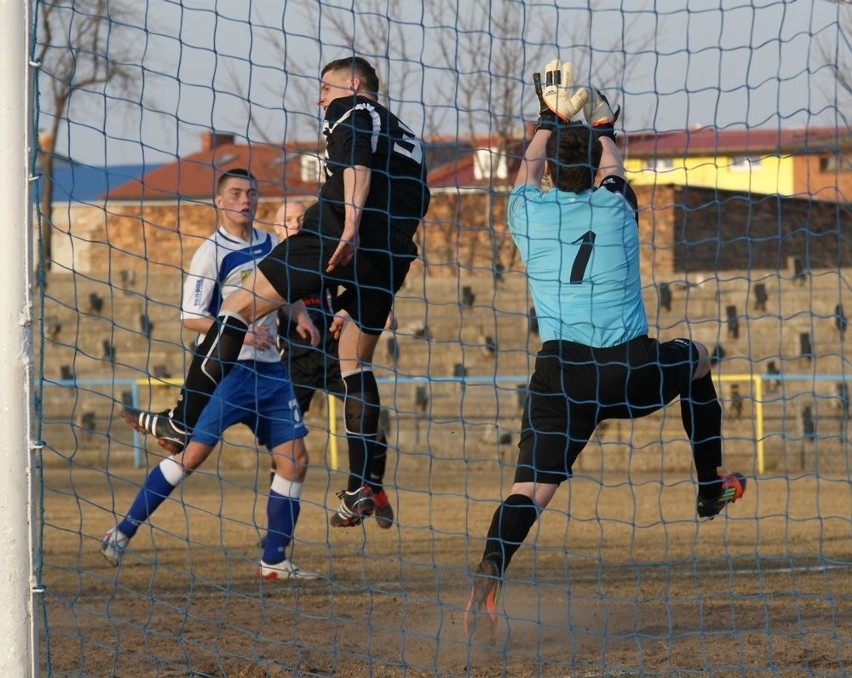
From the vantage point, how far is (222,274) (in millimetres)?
7277

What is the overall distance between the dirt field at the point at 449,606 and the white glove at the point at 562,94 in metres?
1.61

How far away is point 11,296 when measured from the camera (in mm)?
4262

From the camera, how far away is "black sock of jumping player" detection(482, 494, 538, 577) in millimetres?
5355

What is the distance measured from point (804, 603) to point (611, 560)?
6.24 ft

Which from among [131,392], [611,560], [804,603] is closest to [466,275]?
[131,392]

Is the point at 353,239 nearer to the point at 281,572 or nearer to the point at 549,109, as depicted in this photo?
the point at 549,109

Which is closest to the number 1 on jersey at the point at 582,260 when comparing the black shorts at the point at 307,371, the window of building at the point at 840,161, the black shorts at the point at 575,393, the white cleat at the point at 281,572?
the black shorts at the point at 575,393

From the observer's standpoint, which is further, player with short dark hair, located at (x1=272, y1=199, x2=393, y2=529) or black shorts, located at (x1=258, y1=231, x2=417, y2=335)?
player with short dark hair, located at (x1=272, y1=199, x2=393, y2=529)

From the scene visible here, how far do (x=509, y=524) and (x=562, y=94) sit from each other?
1.84 meters

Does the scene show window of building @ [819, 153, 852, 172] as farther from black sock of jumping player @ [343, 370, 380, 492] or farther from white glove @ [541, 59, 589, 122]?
black sock of jumping player @ [343, 370, 380, 492]

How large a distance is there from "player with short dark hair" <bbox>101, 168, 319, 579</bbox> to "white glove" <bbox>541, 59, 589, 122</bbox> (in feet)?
6.47

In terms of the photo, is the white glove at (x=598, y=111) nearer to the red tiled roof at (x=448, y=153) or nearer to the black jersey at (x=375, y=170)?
the red tiled roof at (x=448, y=153)

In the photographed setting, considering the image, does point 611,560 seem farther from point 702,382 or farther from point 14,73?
point 14,73

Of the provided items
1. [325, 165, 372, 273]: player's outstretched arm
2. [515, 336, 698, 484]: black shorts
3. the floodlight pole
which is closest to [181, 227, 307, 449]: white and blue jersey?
[325, 165, 372, 273]: player's outstretched arm
